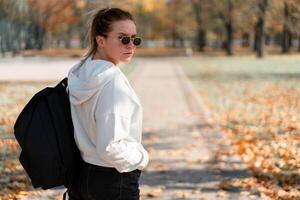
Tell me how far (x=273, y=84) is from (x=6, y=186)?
14.6m

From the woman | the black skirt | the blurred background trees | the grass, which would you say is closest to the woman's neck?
the woman

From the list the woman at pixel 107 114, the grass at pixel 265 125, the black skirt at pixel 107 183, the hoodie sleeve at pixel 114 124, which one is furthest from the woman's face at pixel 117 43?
the grass at pixel 265 125

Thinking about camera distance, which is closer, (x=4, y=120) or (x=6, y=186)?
(x=6, y=186)

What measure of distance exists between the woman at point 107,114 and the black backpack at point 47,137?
0.06m

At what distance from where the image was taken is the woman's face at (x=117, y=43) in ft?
8.10

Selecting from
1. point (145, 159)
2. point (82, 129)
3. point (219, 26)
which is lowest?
point (219, 26)

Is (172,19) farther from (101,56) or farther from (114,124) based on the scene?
(114,124)

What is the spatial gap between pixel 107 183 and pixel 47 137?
14.0 inches

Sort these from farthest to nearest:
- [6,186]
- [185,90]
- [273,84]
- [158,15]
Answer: [158,15] < [273,84] < [185,90] < [6,186]

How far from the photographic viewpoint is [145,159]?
2.47 m

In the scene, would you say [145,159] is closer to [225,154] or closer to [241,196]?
[241,196]

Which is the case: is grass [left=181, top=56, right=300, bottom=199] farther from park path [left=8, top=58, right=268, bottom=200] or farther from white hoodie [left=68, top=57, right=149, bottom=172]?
white hoodie [left=68, top=57, right=149, bottom=172]

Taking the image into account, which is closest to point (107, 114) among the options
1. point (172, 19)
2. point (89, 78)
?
point (89, 78)

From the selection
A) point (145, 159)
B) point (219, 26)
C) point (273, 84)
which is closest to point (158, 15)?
point (219, 26)
